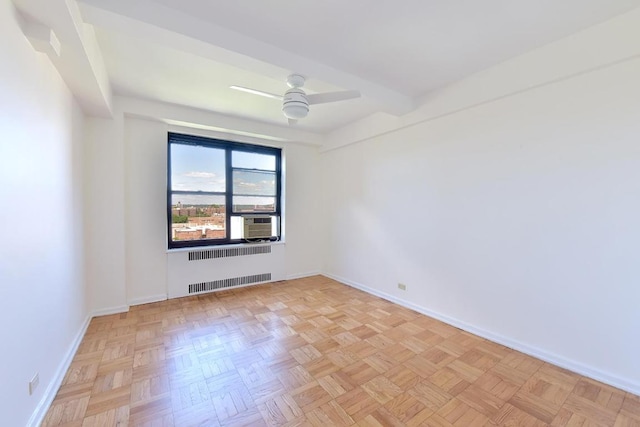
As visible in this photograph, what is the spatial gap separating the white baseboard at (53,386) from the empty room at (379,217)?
0.02m

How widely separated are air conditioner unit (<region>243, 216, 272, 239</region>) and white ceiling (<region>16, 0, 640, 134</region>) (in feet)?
6.83

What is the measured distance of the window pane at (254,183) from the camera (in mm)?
4423

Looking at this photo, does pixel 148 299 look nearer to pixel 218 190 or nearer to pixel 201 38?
pixel 218 190

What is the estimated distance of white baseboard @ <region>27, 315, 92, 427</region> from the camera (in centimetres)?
158

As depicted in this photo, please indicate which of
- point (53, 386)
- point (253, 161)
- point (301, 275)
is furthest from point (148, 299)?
point (253, 161)

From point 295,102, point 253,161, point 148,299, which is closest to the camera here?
point 295,102

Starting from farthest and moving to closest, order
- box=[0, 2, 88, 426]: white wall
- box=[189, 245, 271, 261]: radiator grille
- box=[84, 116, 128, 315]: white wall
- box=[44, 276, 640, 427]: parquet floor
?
box=[189, 245, 271, 261]: radiator grille, box=[84, 116, 128, 315]: white wall, box=[44, 276, 640, 427]: parquet floor, box=[0, 2, 88, 426]: white wall

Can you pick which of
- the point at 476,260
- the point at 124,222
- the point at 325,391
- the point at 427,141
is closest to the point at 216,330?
the point at 325,391

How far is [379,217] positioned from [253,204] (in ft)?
7.19

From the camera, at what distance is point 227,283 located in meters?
4.18

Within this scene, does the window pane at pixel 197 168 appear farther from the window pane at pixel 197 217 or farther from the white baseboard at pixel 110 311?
the white baseboard at pixel 110 311

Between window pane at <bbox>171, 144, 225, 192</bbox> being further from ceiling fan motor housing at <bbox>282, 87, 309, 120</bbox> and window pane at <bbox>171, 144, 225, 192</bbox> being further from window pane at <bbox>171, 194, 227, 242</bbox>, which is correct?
ceiling fan motor housing at <bbox>282, 87, 309, 120</bbox>

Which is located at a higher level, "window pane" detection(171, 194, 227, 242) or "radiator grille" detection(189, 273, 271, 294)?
"window pane" detection(171, 194, 227, 242)

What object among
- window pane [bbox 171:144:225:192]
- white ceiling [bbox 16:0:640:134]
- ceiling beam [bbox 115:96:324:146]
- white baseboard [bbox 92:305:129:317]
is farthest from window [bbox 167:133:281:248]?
white ceiling [bbox 16:0:640:134]
